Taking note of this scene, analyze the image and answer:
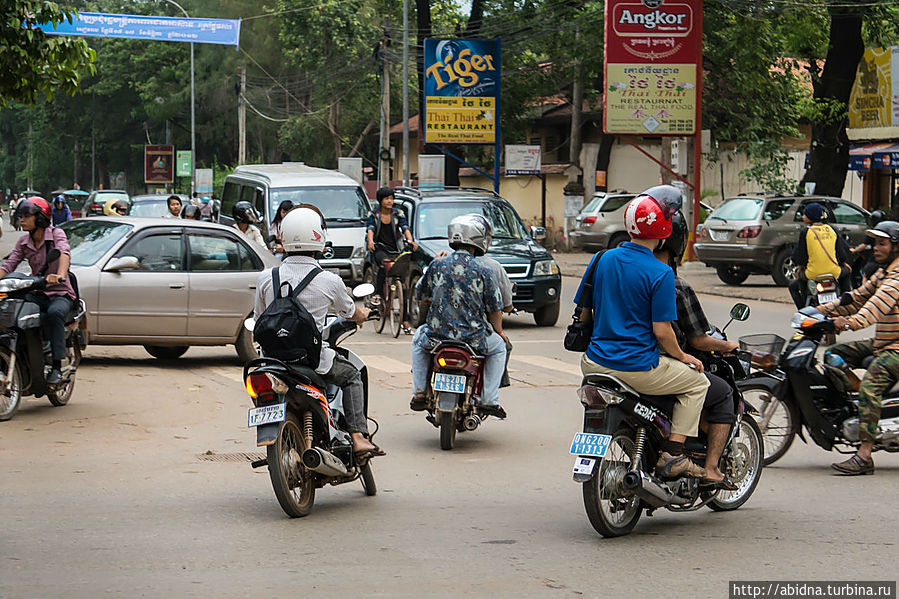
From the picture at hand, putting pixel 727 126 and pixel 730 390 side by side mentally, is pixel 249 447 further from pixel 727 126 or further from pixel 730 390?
pixel 727 126

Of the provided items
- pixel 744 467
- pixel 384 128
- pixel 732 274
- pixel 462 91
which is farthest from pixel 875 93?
pixel 744 467

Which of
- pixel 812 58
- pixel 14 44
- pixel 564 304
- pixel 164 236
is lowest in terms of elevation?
pixel 564 304

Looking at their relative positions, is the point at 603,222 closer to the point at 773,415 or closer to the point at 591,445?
the point at 773,415

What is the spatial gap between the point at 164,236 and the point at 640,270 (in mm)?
8499

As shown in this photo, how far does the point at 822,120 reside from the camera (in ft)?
98.5

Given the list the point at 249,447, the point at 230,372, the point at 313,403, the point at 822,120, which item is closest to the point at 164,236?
the point at 230,372

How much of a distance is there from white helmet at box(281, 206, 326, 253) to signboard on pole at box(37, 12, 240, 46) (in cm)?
3260

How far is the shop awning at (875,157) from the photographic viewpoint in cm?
3341

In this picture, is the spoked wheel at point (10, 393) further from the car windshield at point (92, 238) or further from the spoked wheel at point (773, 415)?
the spoked wheel at point (773, 415)

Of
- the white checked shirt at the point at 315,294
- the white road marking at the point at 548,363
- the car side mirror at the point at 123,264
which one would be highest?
the white checked shirt at the point at 315,294

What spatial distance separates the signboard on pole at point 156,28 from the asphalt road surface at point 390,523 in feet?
95.9

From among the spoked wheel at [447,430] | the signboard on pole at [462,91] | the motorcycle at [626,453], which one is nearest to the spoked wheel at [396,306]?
the spoked wheel at [447,430]

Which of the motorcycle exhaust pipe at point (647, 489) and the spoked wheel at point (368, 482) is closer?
the motorcycle exhaust pipe at point (647, 489)

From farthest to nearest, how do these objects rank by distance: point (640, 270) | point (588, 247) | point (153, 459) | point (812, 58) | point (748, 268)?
point (588, 247) < point (812, 58) < point (748, 268) < point (153, 459) < point (640, 270)
